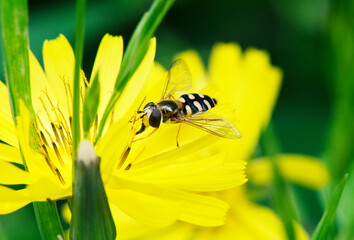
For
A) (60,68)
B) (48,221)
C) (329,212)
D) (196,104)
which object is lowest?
(329,212)

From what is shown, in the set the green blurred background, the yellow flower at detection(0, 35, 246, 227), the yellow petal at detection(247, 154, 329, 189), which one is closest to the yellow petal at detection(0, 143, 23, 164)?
the yellow flower at detection(0, 35, 246, 227)

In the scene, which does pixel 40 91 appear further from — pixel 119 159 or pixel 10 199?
pixel 10 199

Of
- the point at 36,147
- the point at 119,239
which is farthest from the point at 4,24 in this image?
the point at 119,239

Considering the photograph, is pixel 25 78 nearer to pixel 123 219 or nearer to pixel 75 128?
pixel 75 128

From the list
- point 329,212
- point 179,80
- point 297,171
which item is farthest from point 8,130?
point 297,171

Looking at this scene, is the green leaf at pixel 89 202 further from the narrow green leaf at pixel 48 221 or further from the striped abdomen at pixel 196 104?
the striped abdomen at pixel 196 104

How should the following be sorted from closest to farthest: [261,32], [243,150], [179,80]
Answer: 1. [179,80]
2. [243,150]
3. [261,32]

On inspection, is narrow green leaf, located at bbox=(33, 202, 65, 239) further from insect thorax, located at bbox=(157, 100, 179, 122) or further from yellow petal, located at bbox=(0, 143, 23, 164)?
insect thorax, located at bbox=(157, 100, 179, 122)
